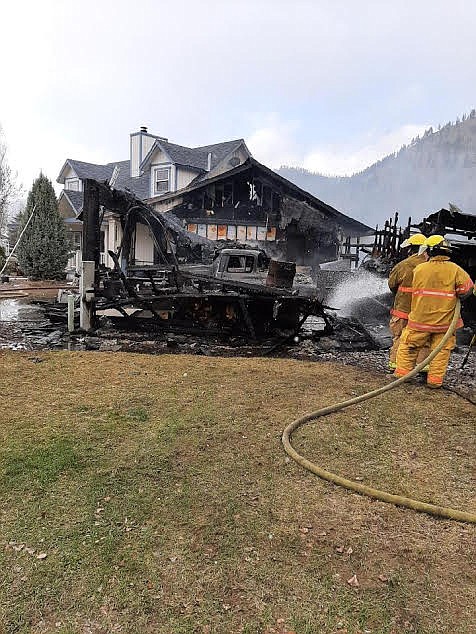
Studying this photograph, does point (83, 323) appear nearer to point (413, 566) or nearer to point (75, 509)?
point (75, 509)

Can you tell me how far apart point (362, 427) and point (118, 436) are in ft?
7.28

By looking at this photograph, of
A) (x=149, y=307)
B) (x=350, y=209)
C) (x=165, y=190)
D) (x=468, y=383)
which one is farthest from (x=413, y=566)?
(x=350, y=209)

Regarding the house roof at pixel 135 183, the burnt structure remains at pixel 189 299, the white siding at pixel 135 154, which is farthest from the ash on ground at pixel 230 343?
the white siding at pixel 135 154

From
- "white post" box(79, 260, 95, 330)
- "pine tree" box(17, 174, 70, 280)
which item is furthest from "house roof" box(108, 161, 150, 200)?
"white post" box(79, 260, 95, 330)

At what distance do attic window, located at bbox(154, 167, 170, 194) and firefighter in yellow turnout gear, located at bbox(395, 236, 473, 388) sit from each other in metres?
20.6

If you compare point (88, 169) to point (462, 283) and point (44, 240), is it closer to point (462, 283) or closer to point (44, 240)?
point (44, 240)

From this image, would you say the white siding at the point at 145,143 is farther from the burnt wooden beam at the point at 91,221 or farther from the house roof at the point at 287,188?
the burnt wooden beam at the point at 91,221

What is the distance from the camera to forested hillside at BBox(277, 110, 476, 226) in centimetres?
6762

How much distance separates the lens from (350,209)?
10788 cm

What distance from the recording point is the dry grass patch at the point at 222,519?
2.21m

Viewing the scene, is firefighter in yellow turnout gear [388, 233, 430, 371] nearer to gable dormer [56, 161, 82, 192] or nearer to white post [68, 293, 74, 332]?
white post [68, 293, 74, 332]

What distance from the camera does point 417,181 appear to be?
81438mm

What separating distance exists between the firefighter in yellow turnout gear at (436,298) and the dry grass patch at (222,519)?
846 mm

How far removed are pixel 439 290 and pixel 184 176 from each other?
20817mm
